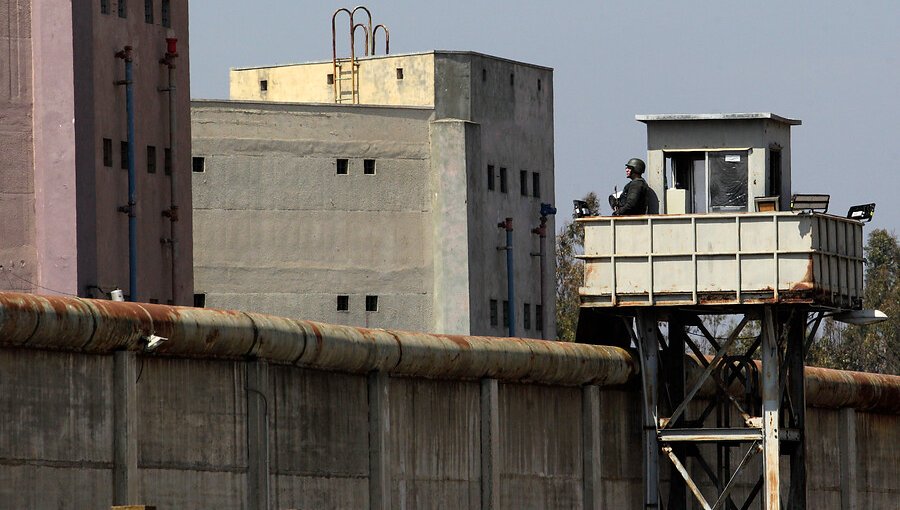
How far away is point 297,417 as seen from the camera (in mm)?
27609

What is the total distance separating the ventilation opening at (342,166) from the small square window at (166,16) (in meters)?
17.9

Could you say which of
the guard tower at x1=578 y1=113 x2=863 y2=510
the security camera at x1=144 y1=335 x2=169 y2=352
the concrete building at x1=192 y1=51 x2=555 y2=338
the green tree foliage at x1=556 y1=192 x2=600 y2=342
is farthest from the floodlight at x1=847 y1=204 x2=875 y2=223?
the green tree foliage at x1=556 y1=192 x2=600 y2=342

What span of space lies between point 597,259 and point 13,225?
17.1 m

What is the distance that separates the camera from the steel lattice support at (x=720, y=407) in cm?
3541

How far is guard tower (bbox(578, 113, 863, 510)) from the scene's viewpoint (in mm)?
35031

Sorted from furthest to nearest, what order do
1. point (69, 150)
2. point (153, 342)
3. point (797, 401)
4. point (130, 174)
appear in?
point (130, 174) < point (69, 150) < point (797, 401) < point (153, 342)

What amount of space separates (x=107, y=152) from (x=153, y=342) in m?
26.4

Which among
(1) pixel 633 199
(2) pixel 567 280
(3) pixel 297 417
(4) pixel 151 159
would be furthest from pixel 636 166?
(2) pixel 567 280

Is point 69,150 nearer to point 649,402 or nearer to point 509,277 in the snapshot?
point 649,402

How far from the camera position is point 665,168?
3644 cm

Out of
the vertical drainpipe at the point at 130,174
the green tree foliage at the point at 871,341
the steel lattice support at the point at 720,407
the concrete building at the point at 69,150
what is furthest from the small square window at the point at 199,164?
the green tree foliage at the point at 871,341

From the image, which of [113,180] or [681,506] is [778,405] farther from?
[113,180]

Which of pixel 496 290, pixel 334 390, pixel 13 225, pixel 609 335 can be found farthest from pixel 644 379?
pixel 496 290

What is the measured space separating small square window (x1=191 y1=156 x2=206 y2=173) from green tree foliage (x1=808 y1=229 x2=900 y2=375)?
2092 inches
